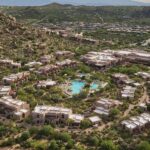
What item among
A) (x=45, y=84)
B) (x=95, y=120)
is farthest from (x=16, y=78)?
(x=95, y=120)

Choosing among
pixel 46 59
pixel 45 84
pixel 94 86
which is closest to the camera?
pixel 45 84

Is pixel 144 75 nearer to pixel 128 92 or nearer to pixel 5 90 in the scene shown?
pixel 128 92

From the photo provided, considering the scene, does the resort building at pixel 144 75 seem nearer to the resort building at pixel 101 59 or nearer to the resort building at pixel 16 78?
the resort building at pixel 101 59

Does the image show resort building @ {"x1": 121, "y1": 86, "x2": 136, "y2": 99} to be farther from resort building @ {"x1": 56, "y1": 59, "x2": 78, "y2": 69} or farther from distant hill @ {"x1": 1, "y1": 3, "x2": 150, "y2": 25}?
distant hill @ {"x1": 1, "y1": 3, "x2": 150, "y2": 25}

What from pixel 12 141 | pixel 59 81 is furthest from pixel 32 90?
pixel 12 141

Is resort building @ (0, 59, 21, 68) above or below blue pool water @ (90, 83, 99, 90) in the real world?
above


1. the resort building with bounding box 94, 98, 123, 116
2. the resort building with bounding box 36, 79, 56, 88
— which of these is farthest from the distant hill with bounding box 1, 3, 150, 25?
the resort building with bounding box 94, 98, 123, 116
